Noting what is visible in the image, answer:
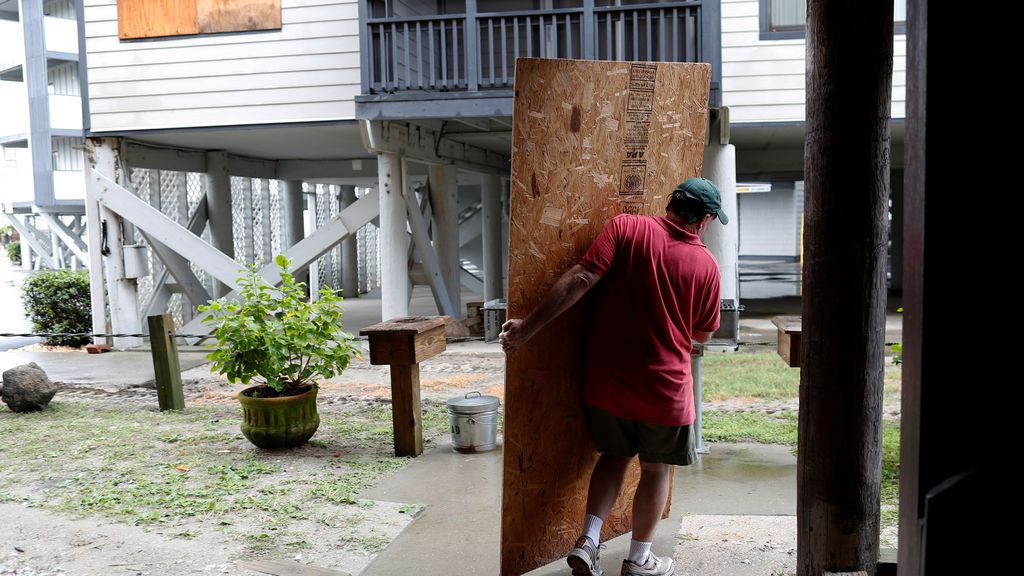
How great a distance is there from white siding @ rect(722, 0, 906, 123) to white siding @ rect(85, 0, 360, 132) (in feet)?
14.9

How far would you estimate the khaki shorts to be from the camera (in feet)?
12.0

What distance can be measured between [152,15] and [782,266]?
25614 mm

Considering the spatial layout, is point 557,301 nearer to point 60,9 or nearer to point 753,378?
point 753,378

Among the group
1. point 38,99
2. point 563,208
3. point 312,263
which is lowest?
point 312,263

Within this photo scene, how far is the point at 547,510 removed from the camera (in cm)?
397

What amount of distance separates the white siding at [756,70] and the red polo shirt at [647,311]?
24.6ft

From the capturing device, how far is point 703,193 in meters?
3.67

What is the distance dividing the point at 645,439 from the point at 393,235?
313 inches

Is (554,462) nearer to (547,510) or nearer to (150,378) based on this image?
(547,510)

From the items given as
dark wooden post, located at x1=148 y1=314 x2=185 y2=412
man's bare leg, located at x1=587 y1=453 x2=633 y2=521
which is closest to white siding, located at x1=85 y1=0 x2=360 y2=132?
dark wooden post, located at x1=148 y1=314 x2=185 y2=412

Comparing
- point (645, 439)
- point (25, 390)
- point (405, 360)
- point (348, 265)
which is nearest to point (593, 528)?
point (645, 439)

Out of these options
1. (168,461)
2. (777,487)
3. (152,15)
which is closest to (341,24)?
(152,15)

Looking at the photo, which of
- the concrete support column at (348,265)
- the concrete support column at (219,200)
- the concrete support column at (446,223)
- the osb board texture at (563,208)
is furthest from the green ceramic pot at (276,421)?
→ the concrete support column at (348,265)

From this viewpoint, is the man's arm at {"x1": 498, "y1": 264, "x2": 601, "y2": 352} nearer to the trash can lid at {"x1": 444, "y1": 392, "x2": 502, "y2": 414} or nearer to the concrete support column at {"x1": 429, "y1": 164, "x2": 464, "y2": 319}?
the trash can lid at {"x1": 444, "y1": 392, "x2": 502, "y2": 414}
